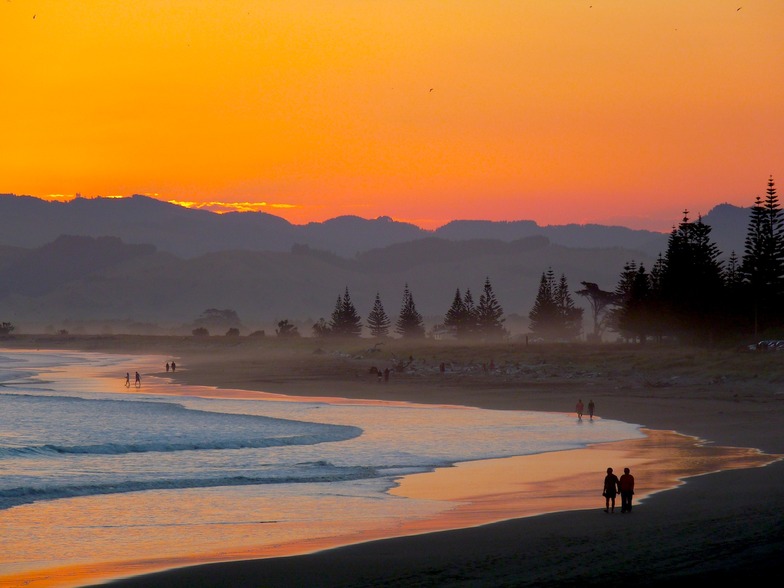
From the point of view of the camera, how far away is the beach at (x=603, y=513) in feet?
42.8

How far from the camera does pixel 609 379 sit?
5716 cm

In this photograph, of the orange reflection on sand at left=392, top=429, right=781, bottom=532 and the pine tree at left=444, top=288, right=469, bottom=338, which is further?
→ the pine tree at left=444, top=288, right=469, bottom=338

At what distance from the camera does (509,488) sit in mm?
22188

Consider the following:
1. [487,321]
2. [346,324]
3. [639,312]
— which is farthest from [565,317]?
[639,312]

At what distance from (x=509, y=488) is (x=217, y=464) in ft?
28.5

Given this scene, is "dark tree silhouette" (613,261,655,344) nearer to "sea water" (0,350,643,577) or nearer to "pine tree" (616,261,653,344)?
"pine tree" (616,261,653,344)

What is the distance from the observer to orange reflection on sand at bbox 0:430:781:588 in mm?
14758

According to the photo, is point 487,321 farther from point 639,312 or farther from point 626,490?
point 626,490

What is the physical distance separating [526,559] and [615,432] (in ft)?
67.5

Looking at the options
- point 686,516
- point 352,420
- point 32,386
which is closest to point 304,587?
point 686,516

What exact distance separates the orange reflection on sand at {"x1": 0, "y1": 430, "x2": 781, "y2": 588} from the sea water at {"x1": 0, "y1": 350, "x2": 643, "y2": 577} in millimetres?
359

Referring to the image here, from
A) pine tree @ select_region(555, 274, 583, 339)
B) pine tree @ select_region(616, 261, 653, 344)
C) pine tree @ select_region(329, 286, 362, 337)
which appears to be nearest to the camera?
pine tree @ select_region(616, 261, 653, 344)

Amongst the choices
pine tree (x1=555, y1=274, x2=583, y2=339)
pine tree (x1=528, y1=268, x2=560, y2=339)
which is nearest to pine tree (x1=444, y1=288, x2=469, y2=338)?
pine tree (x1=528, y1=268, x2=560, y2=339)

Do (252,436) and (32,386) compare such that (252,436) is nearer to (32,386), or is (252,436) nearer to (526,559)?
(526,559)
